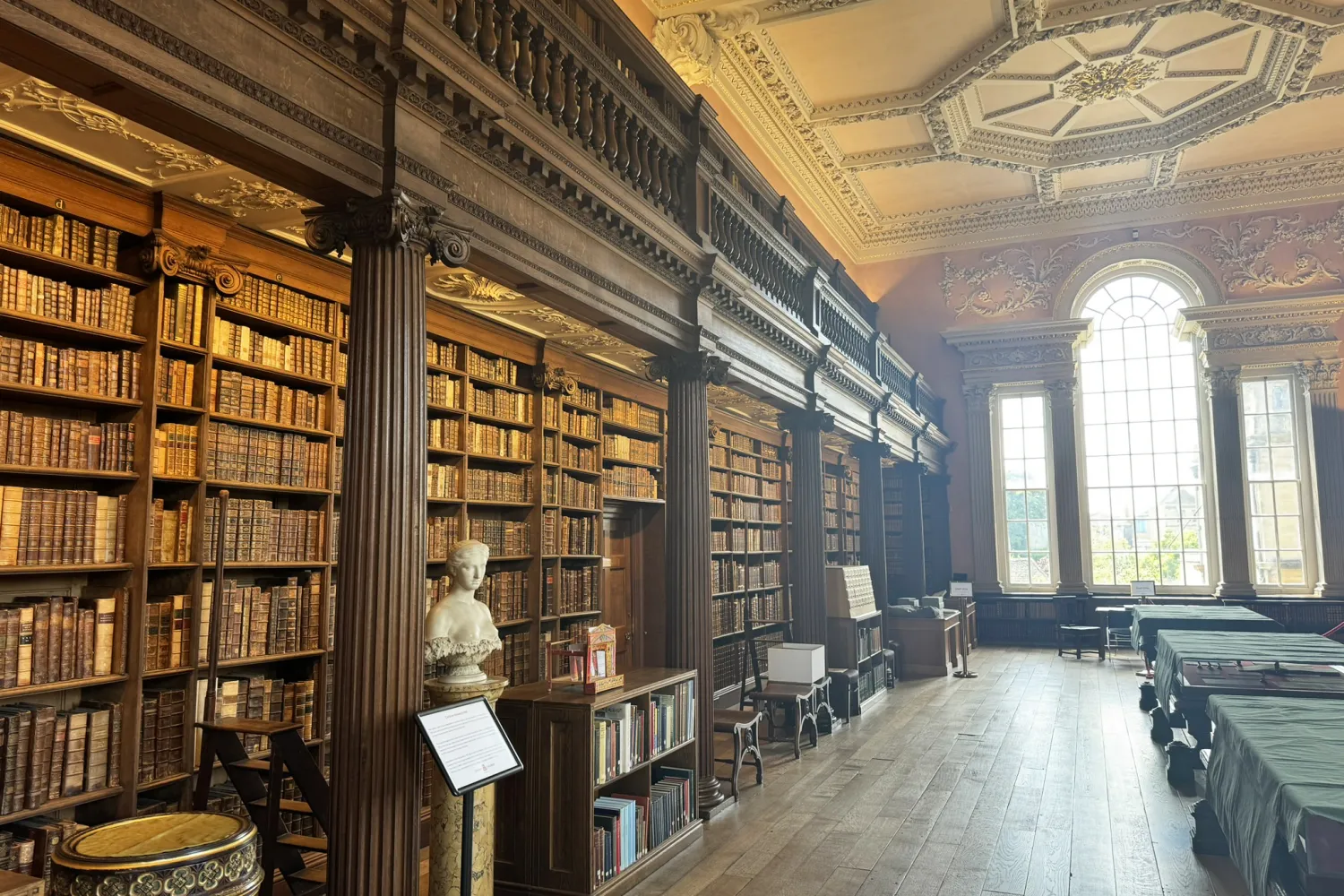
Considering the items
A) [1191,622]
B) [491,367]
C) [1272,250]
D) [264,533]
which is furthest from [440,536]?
[1272,250]

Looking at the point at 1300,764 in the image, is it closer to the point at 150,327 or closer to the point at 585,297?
the point at 585,297

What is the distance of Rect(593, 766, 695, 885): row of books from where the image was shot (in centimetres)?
399

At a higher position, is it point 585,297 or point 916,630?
point 585,297

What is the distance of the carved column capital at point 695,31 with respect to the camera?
838cm

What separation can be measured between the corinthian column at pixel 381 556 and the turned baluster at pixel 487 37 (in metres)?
0.78

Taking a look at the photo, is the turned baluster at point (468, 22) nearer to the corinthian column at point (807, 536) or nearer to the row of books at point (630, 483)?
the row of books at point (630, 483)

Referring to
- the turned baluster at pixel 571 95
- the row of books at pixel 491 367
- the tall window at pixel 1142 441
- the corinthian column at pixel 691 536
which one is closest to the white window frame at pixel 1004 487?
the tall window at pixel 1142 441

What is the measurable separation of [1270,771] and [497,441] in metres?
4.25

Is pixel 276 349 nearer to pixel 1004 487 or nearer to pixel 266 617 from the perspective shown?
pixel 266 617

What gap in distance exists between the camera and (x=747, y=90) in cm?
1001

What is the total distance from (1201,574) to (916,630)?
5820mm

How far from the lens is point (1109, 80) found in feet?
35.2

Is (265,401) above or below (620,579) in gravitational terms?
above

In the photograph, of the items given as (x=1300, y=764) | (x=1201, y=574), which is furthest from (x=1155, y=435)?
(x=1300, y=764)
